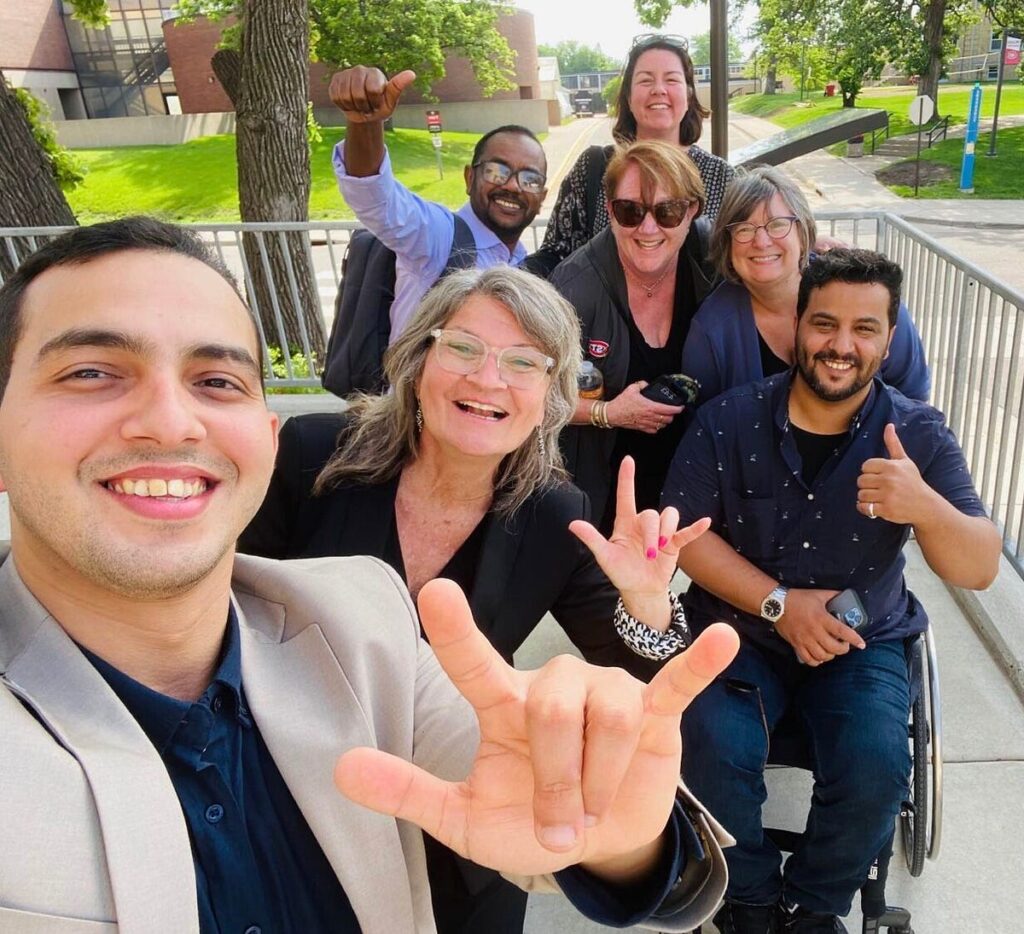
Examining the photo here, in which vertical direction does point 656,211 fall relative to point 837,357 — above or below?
above

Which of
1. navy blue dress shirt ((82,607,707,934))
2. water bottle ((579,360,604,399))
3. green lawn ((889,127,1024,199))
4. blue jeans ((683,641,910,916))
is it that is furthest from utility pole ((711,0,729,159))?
green lawn ((889,127,1024,199))

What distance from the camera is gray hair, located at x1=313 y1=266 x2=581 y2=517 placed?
185 cm

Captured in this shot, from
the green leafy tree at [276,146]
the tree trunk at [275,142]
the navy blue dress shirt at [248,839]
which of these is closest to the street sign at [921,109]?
the green leafy tree at [276,146]

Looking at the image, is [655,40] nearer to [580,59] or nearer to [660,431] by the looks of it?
[660,431]

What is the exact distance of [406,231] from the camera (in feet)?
8.33

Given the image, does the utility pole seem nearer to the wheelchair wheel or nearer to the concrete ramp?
the concrete ramp

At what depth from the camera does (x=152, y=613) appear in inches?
41.6

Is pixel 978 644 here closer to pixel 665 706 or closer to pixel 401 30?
pixel 665 706

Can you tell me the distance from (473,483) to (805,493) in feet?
2.82

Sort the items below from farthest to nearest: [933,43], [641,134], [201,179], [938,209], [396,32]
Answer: [396,32] → [201,179] → [933,43] → [938,209] → [641,134]

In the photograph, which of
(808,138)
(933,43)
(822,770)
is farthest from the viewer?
(933,43)

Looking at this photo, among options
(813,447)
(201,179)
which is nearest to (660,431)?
(813,447)

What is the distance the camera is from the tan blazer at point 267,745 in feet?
2.79

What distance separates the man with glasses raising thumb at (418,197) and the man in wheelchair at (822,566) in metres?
Result: 1.09
